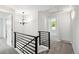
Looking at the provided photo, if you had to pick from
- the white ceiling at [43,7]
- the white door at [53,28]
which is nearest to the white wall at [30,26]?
the white ceiling at [43,7]

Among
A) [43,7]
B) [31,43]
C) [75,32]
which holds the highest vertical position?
[43,7]

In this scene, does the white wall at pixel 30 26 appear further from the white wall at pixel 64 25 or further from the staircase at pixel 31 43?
the white wall at pixel 64 25

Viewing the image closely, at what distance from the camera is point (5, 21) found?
4.68 ft

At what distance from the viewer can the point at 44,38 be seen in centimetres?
155

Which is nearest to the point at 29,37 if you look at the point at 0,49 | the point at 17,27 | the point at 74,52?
the point at 17,27

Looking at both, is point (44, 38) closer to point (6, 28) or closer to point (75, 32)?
point (75, 32)

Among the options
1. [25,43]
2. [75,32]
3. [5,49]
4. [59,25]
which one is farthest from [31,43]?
[75,32]

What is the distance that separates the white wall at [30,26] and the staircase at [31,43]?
0.08 meters

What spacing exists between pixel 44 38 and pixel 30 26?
0.37 metres

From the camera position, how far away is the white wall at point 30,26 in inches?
57.6

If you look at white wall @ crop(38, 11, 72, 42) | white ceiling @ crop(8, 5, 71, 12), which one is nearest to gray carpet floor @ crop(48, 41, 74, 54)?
white wall @ crop(38, 11, 72, 42)

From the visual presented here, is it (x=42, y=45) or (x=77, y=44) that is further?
(x=42, y=45)

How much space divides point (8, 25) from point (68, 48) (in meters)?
1.20

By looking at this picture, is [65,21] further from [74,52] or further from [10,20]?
[10,20]
